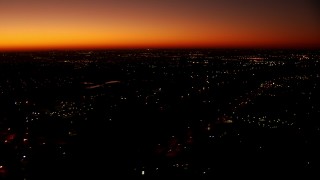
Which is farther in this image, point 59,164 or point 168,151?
point 168,151

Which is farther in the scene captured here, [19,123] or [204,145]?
[19,123]

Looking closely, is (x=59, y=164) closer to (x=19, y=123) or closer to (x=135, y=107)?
(x=19, y=123)

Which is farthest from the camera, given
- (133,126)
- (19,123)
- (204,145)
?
(19,123)

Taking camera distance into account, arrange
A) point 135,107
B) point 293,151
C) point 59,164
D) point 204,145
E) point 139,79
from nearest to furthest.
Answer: point 59,164 → point 293,151 → point 204,145 → point 135,107 → point 139,79

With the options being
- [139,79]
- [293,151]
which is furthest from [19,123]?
[139,79]

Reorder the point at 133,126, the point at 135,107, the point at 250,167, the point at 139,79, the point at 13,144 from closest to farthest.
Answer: the point at 250,167
the point at 13,144
the point at 133,126
the point at 135,107
the point at 139,79

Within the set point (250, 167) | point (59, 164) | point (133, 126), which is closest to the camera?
point (250, 167)

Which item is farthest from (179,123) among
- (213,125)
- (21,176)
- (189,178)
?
(21,176)

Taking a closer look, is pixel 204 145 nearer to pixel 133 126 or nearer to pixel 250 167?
pixel 250 167
